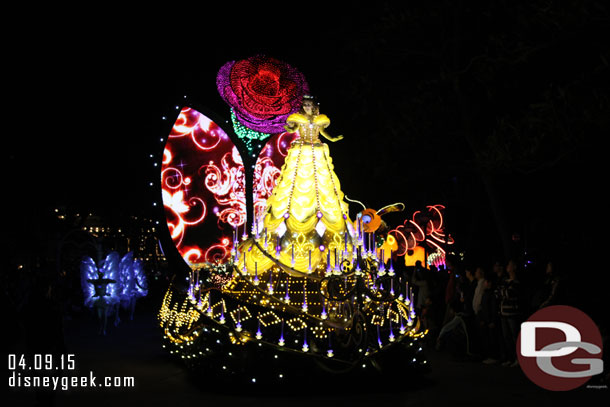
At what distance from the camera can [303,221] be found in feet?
30.8

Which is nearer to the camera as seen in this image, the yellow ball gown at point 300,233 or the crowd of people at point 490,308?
the yellow ball gown at point 300,233

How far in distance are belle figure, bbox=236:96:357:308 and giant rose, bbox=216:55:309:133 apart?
1098 mm

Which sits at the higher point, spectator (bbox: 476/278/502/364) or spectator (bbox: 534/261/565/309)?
spectator (bbox: 534/261/565/309)

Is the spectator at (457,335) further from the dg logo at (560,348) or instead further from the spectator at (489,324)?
the dg logo at (560,348)

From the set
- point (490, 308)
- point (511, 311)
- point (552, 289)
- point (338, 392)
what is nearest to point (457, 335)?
point (490, 308)

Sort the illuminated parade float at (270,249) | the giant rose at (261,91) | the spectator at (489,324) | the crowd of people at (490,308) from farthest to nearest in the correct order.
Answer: the spectator at (489,324)
the giant rose at (261,91)
the crowd of people at (490,308)
the illuminated parade float at (270,249)

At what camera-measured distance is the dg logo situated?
29.3 ft

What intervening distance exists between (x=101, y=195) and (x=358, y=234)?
574 inches

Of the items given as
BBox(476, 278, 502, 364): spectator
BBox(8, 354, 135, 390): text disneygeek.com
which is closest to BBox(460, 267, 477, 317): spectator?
BBox(476, 278, 502, 364): spectator

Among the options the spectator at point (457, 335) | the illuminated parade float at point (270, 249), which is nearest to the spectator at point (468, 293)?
the spectator at point (457, 335)

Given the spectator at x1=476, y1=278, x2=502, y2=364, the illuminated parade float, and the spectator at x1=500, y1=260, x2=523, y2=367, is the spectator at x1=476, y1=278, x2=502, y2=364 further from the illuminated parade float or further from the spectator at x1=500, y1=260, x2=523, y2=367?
the illuminated parade float

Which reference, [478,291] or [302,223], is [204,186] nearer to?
[302,223]

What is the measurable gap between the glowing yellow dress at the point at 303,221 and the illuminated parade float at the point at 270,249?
0.02m

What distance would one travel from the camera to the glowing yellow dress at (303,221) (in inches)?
367
